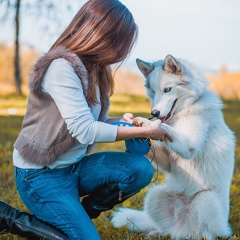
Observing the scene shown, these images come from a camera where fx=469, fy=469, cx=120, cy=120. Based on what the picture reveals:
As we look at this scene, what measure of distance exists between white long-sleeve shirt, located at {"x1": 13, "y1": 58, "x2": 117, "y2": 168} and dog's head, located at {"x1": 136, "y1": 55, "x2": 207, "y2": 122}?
777mm

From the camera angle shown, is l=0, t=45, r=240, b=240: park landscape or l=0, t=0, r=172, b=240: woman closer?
l=0, t=0, r=172, b=240: woman

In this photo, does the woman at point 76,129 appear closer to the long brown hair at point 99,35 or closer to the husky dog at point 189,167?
the long brown hair at point 99,35

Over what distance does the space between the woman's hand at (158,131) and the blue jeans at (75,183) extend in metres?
0.21

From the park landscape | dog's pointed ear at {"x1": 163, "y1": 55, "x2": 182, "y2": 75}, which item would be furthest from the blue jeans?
dog's pointed ear at {"x1": 163, "y1": 55, "x2": 182, "y2": 75}

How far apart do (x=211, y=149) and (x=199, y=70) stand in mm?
632

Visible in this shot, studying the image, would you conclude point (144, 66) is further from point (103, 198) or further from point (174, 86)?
point (103, 198)

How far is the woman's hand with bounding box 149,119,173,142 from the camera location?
2856mm

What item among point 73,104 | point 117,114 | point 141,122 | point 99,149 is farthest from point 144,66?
point 117,114

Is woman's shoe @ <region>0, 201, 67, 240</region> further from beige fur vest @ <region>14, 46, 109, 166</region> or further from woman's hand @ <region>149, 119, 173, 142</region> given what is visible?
woman's hand @ <region>149, 119, 173, 142</region>


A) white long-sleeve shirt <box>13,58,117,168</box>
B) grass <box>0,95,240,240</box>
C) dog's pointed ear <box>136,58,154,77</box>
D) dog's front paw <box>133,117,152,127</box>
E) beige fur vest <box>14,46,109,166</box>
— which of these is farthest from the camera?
dog's pointed ear <box>136,58,154,77</box>

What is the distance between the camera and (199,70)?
361cm

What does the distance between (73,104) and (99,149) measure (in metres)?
4.26

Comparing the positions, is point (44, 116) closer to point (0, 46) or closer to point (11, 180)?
point (11, 180)

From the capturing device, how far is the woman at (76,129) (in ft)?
8.88
